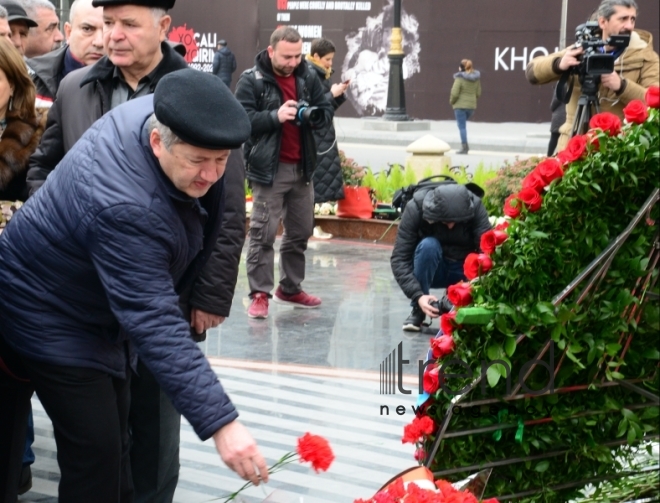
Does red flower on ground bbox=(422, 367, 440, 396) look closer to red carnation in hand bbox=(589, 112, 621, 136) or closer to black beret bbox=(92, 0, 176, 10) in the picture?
red carnation in hand bbox=(589, 112, 621, 136)

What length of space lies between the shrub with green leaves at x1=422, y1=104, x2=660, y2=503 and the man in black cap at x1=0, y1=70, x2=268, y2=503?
725 mm

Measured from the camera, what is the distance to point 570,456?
11.0 ft

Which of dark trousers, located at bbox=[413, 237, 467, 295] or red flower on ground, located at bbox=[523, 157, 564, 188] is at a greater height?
red flower on ground, located at bbox=[523, 157, 564, 188]

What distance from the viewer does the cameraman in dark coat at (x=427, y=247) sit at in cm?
695

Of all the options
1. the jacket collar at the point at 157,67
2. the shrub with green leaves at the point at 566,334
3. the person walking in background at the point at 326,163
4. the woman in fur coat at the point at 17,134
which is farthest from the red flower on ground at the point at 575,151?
the person walking in background at the point at 326,163

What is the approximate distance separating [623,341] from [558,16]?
19.7 meters

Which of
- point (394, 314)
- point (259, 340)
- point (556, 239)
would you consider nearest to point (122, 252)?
point (556, 239)

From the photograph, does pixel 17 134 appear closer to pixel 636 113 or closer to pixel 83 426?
pixel 83 426

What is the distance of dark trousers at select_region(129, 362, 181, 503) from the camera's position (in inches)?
161

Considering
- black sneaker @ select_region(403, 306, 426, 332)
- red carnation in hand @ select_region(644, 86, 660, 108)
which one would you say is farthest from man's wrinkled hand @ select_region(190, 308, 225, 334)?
black sneaker @ select_region(403, 306, 426, 332)

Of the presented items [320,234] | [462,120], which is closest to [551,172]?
[320,234]

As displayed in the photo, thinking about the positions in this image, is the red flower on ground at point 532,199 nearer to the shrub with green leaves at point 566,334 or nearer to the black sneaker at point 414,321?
the shrub with green leaves at point 566,334

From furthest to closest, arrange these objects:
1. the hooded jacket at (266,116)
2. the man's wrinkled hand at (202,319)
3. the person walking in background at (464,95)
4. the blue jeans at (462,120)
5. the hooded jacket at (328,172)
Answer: the person walking in background at (464,95) < the blue jeans at (462,120) < the hooded jacket at (328,172) < the hooded jacket at (266,116) < the man's wrinkled hand at (202,319)

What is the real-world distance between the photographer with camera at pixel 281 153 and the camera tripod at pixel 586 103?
169 cm
